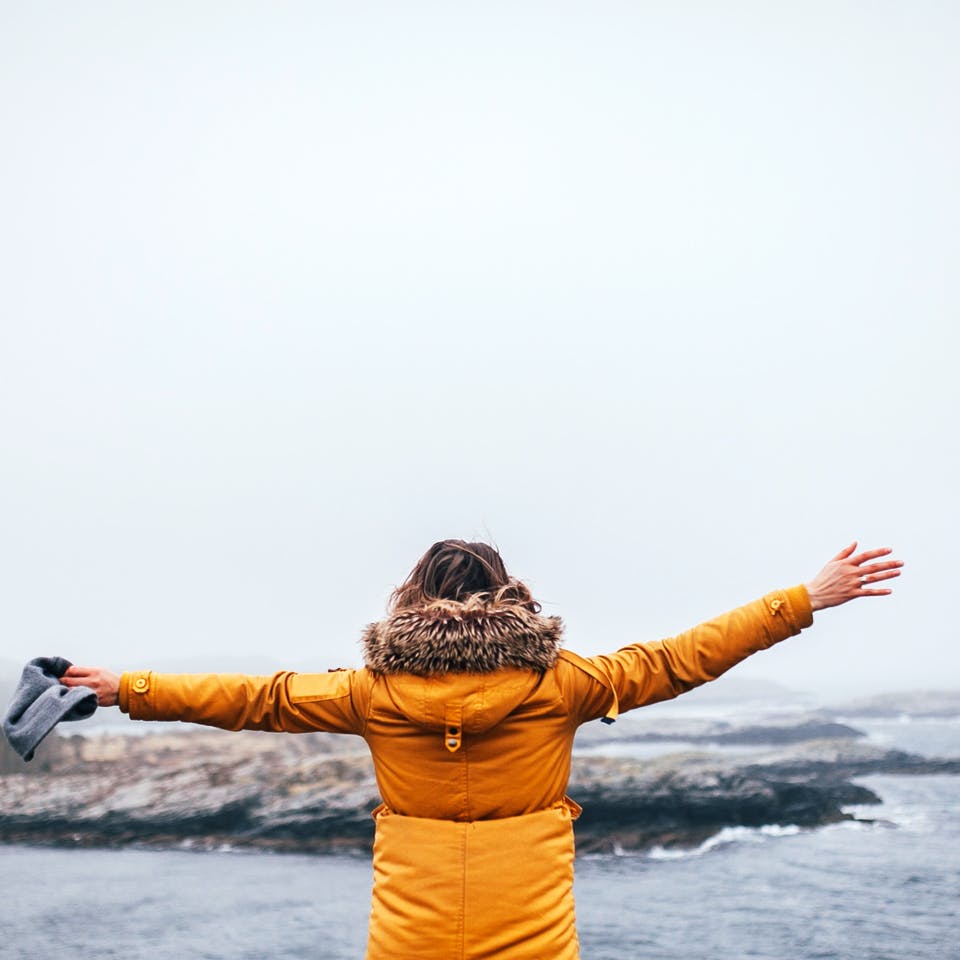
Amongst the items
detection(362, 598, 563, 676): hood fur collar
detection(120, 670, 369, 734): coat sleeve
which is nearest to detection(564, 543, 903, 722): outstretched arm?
detection(362, 598, 563, 676): hood fur collar

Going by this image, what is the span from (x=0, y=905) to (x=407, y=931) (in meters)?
24.0

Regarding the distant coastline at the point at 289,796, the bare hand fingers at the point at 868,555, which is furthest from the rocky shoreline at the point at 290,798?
the bare hand fingers at the point at 868,555

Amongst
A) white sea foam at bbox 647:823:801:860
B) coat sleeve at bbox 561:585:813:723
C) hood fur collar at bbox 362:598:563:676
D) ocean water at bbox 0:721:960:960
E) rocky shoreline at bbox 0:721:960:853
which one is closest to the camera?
hood fur collar at bbox 362:598:563:676

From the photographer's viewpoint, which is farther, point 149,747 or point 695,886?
point 149,747

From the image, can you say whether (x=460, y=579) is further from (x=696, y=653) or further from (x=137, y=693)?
(x=137, y=693)

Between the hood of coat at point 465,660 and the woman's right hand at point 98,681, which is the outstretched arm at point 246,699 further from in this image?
the hood of coat at point 465,660

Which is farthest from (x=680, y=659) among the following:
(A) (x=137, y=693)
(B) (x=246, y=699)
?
(A) (x=137, y=693)

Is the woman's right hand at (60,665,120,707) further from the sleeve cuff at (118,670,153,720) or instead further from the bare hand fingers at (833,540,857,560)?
the bare hand fingers at (833,540,857,560)

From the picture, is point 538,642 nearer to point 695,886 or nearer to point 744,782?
point 695,886

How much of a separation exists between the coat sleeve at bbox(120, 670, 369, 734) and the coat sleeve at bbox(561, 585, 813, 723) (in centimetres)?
74

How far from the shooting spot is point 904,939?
69.9 feet

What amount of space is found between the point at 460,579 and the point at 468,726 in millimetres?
496

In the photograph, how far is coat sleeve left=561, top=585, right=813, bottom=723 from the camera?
11.3 ft

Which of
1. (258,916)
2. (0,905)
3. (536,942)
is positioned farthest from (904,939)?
(536,942)
